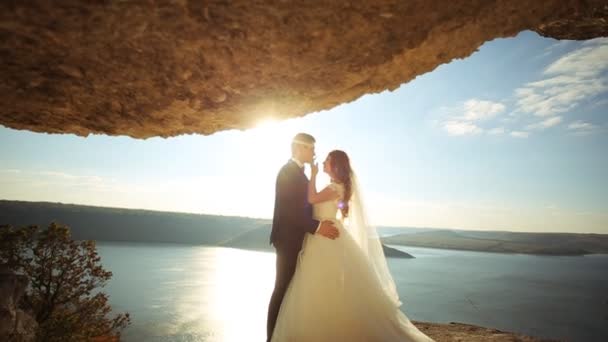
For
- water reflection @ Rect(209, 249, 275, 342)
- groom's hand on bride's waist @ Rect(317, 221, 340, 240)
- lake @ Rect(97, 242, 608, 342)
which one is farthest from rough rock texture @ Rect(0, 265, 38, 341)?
water reflection @ Rect(209, 249, 275, 342)

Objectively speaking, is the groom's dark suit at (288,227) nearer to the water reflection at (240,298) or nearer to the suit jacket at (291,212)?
the suit jacket at (291,212)

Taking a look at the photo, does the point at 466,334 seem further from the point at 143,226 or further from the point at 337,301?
the point at 143,226

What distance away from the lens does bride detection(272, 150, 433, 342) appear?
3686 millimetres

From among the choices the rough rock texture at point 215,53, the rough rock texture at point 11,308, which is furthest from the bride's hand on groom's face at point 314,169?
the rough rock texture at point 11,308

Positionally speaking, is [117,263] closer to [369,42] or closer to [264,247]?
[264,247]

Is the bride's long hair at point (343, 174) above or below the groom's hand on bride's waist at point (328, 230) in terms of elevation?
above

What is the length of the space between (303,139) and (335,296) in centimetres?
214

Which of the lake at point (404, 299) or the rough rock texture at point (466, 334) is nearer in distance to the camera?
the rough rock texture at point (466, 334)

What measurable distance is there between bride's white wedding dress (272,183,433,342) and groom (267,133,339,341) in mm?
116

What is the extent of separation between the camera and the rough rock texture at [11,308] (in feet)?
14.1

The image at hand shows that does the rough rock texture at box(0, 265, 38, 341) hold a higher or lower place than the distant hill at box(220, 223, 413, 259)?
higher

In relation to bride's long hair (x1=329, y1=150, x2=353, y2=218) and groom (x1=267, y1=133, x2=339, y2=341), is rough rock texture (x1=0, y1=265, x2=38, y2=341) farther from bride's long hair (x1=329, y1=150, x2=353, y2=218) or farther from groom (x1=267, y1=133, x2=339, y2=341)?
bride's long hair (x1=329, y1=150, x2=353, y2=218)

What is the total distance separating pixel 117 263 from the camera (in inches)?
4158

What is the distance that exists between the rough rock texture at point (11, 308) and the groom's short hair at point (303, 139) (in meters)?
4.75
